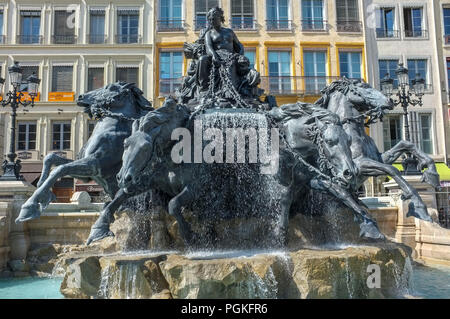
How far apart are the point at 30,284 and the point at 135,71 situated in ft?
65.8

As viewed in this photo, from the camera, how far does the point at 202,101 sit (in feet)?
24.3

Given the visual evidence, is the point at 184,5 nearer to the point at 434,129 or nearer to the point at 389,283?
the point at 434,129

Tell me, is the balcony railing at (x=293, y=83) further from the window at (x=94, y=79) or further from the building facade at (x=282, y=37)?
the window at (x=94, y=79)

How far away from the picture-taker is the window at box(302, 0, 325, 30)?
2575cm

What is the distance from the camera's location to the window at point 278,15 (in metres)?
25.6

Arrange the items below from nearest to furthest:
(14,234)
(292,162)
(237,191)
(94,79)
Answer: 1. (292,162)
2. (237,191)
3. (14,234)
4. (94,79)

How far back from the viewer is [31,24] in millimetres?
25547

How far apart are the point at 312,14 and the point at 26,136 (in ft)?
66.2

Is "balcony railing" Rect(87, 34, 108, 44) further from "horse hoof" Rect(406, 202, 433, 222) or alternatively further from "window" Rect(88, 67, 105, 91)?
"horse hoof" Rect(406, 202, 433, 222)

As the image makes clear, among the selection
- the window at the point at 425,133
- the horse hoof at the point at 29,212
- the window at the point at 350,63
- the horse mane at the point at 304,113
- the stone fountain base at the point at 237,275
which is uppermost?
the window at the point at 350,63

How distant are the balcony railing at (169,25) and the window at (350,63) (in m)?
10.7

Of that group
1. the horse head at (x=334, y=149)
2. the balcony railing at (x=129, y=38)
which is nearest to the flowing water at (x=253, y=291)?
the horse head at (x=334, y=149)

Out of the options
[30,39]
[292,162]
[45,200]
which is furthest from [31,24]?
[292,162]

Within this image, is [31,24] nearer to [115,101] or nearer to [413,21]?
[115,101]
